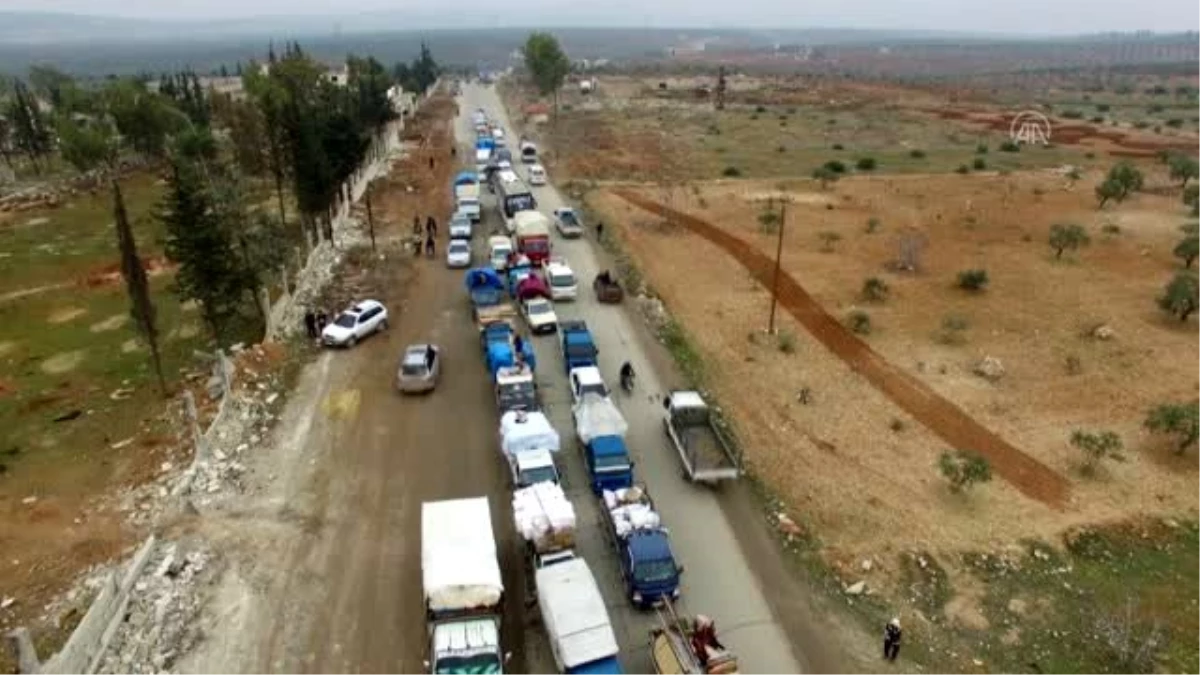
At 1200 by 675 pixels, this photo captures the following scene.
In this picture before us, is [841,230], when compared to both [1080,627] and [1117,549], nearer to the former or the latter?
[1117,549]

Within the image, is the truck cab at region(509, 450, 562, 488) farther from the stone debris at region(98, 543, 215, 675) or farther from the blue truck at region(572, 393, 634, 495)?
the stone debris at region(98, 543, 215, 675)

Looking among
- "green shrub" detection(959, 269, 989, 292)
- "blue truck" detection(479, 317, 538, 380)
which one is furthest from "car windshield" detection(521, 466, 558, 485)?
"green shrub" detection(959, 269, 989, 292)

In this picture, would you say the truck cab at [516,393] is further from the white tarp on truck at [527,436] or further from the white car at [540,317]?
the white car at [540,317]

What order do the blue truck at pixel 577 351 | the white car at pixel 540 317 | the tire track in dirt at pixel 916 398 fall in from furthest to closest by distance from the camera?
1. the white car at pixel 540 317
2. the blue truck at pixel 577 351
3. the tire track in dirt at pixel 916 398

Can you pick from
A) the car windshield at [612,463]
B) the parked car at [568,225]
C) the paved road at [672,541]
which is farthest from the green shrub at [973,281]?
the car windshield at [612,463]

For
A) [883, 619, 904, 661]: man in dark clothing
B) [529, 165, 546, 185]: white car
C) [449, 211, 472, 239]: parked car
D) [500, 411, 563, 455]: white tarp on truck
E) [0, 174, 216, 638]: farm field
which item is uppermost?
[529, 165, 546, 185]: white car

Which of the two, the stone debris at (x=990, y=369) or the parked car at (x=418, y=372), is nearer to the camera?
the parked car at (x=418, y=372)

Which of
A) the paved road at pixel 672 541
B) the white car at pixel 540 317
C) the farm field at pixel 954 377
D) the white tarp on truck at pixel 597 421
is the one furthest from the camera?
the white car at pixel 540 317
